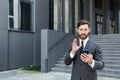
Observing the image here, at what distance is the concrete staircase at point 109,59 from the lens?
10977mm

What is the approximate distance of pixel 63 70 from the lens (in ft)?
39.6

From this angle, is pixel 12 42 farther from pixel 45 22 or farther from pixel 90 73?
pixel 90 73

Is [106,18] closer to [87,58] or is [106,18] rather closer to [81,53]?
[81,53]

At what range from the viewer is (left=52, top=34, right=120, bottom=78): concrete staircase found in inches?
432

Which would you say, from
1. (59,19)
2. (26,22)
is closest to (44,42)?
(26,22)

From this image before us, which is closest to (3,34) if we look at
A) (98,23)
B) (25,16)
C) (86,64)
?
(25,16)

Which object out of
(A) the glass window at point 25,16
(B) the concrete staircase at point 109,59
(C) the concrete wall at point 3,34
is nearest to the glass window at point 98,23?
(B) the concrete staircase at point 109,59

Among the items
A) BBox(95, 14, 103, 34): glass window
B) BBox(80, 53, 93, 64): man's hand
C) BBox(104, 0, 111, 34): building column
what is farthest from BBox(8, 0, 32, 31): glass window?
BBox(104, 0, 111, 34): building column

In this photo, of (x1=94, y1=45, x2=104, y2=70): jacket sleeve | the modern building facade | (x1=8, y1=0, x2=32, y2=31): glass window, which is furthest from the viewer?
(x1=8, y1=0, x2=32, y2=31): glass window

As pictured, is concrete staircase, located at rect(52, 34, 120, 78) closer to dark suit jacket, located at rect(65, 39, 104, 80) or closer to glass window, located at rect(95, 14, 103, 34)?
dark suit jacket, located at rect(65, 39, 104, 80)

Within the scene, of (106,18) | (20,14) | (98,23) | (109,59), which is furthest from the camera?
(106,18)

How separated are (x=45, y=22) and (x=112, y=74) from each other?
6801mm

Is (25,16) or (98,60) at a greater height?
(25,16)

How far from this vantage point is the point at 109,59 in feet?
40.1
